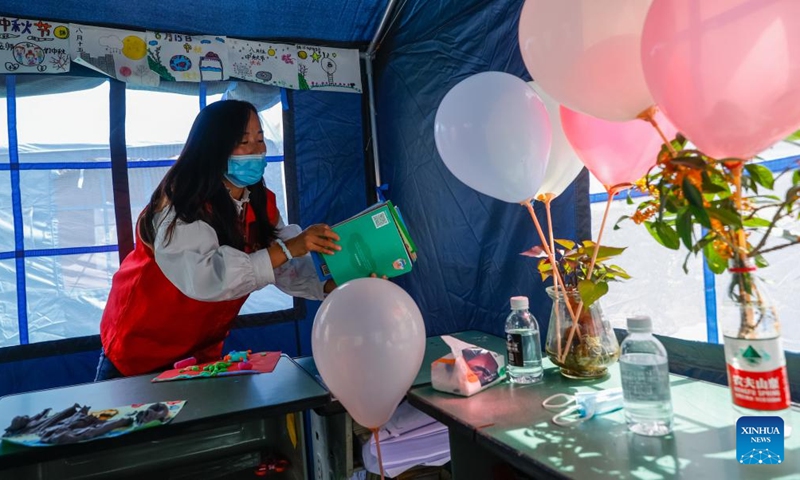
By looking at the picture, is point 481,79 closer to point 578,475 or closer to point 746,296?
point 746,296

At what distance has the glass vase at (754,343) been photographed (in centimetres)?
72

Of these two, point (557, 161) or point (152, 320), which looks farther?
point (152, 320)

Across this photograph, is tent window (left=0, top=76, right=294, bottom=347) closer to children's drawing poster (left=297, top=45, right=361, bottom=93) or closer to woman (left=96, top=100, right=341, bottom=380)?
children's drawing poster (left=297, top=45, right=361, bottom=93)

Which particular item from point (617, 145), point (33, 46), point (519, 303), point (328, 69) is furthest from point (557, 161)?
point (33, 46)

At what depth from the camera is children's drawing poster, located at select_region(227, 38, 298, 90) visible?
2570 mm

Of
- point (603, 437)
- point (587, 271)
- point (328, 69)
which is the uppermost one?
point (328, 69)

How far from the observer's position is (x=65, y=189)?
2.36 m

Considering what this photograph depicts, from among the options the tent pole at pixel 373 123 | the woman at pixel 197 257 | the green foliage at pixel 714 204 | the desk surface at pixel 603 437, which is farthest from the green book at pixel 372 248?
the tent pole at pixel 373 123

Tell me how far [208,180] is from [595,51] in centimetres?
120

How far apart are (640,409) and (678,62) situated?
1.77ft

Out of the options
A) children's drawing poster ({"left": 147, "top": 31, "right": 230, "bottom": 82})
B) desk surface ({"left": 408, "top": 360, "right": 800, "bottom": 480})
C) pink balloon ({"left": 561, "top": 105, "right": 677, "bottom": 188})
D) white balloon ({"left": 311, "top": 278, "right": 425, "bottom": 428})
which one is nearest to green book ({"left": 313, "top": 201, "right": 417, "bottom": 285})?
white balloon ({"left": 311, "top": 278, "right": 425, "bottom": 428})

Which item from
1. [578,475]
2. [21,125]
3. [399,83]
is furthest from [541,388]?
[21,125]

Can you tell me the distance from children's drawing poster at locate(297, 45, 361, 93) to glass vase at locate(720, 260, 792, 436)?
237 centimetres

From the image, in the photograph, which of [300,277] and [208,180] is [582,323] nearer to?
[300,277]
